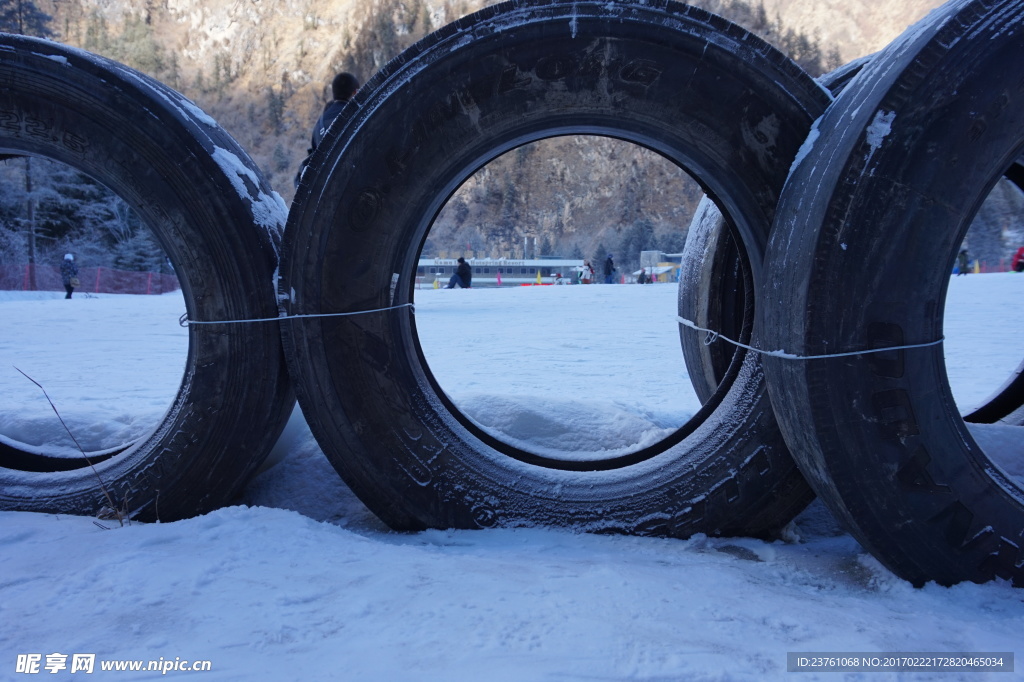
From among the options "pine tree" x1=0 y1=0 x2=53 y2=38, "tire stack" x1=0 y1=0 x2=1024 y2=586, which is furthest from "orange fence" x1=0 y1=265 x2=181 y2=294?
"tire stack" x1=0 y1=0 x2=1024 y2=586

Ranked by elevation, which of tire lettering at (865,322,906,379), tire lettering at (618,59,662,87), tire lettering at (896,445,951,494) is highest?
tire lettering at (618,59,662,87)

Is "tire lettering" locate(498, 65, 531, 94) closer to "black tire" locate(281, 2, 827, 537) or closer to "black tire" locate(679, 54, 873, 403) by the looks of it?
"black tire" locate(281, 2, 827, 537)

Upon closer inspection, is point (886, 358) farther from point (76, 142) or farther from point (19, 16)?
point (19, 16)

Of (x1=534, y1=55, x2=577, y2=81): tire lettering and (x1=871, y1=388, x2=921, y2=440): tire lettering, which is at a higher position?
(x1=534, y1=55, x2=577, y2=81): tire lettering

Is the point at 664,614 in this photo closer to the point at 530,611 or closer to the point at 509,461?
the point at 530,611

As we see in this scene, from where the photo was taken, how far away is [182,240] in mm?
2152

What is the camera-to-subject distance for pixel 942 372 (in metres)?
1.75

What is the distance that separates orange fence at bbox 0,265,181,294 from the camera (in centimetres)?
2240

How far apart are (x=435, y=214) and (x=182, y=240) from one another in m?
0.79

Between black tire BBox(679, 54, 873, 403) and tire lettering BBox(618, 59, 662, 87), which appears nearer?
tire lettering BBox(618, 59, 662, 87)

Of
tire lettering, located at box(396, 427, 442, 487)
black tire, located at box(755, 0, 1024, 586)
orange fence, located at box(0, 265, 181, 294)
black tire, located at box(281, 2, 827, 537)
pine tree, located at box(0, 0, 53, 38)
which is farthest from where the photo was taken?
pine tree, located at box(0, 0, 53, 38)

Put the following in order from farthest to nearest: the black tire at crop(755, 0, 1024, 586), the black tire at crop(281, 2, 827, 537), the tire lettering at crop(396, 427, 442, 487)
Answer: the tire lettering at crop(396, 427, 442, 487) → the black tire at crop(281, 2, 827, 537) → the black tire at crop(755, 0, 1024, 586)

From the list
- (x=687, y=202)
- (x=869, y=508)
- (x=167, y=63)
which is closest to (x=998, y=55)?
(x=869, y=508)

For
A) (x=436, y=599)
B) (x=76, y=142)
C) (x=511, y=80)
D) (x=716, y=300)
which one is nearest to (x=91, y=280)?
(x=76, y=142)
